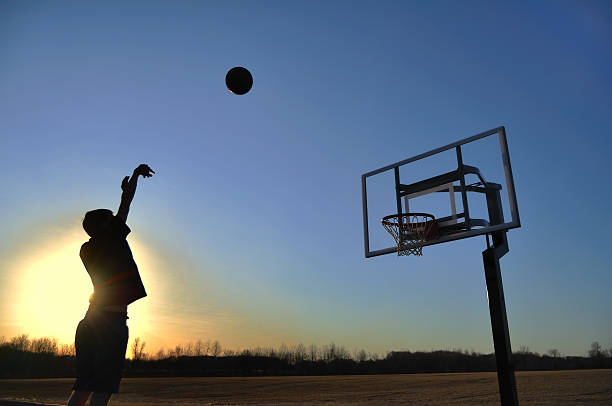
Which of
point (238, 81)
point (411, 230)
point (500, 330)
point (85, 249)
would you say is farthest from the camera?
point (411, 230)

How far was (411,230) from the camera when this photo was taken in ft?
29.5

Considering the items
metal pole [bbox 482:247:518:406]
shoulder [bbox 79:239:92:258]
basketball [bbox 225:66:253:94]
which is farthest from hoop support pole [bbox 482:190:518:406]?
shoulder [bbox 79:239:92:258]

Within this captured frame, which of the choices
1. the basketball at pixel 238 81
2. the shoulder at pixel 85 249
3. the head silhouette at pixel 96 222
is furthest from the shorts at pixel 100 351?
the basketball at pixel 238 81

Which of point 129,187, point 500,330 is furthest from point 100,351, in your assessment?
point 500,330

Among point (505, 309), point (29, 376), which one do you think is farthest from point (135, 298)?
point (29, 376)

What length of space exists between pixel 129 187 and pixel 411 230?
6589 mm

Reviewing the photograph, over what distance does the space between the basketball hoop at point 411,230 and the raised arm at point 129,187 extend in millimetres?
6384

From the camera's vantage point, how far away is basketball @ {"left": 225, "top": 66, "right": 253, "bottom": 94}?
25.6ft

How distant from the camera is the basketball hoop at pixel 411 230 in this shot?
8.72 m

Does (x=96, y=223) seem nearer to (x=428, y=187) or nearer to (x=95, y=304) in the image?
(x=95, y=304)

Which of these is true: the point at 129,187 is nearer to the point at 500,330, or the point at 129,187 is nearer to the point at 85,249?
the point at 85,249

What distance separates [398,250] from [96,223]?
686 cm

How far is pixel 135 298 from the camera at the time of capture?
2844 mm

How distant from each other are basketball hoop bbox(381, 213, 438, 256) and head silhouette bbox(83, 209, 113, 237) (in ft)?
22.2
